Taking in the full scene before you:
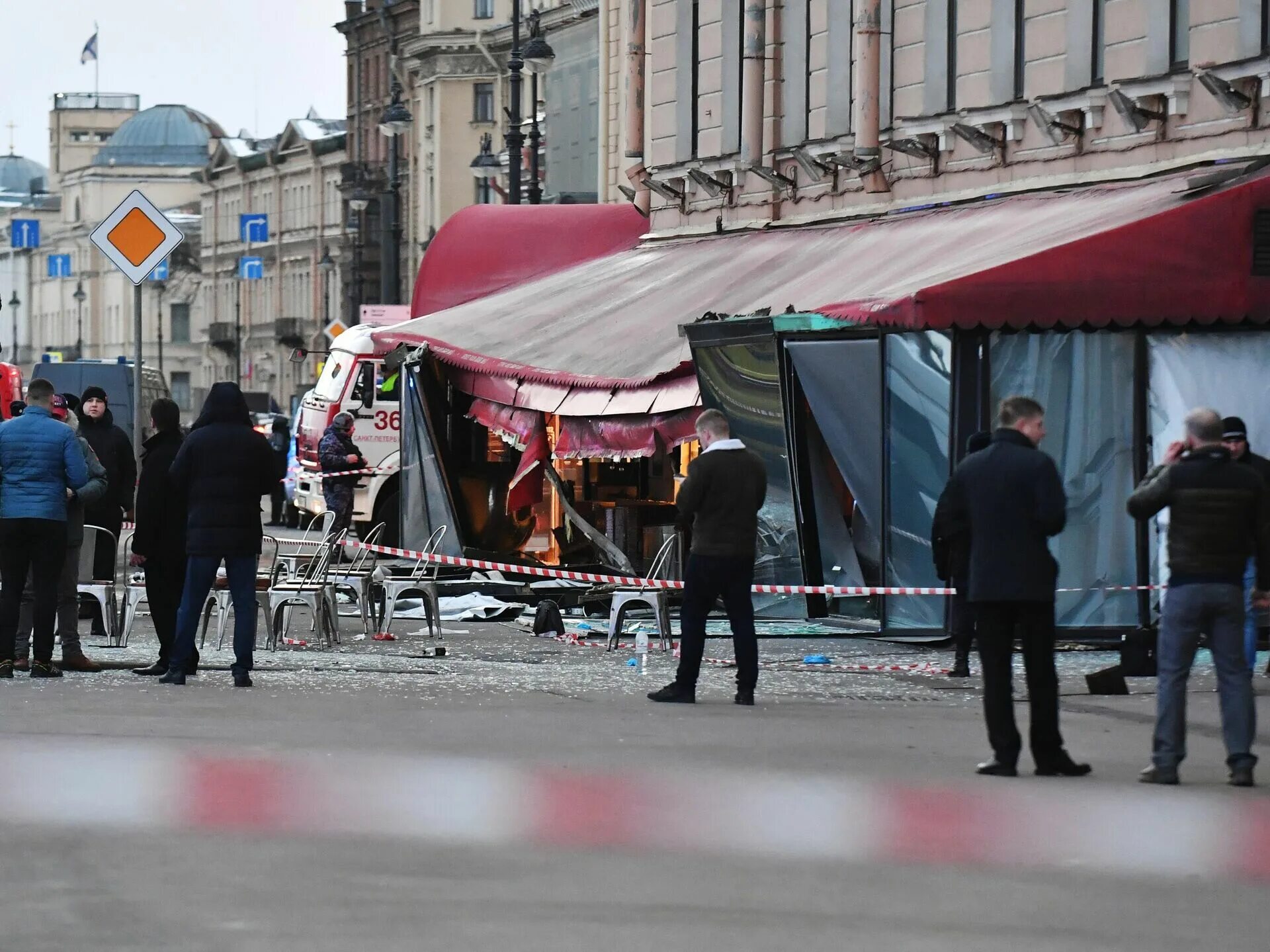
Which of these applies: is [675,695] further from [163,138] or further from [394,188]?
[163,138]

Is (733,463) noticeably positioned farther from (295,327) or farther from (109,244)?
(295,327)

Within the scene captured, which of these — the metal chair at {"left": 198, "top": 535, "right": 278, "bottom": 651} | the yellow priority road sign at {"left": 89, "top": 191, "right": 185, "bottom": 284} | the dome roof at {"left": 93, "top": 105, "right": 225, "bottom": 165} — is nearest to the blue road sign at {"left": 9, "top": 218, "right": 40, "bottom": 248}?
the dome roof at {"left": 93, "top": 105, "right": 225, "bottom": 165}

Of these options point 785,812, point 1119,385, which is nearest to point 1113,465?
point 1119,385

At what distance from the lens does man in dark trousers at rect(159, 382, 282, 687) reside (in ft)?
51.0

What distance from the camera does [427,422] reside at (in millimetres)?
25906

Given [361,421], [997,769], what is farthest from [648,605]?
[361,421]

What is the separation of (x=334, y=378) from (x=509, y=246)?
584 cm

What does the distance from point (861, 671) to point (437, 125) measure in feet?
245

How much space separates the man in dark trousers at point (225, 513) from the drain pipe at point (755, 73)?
11.0 meters

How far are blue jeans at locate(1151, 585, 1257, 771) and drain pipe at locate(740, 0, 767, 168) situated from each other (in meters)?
14.7

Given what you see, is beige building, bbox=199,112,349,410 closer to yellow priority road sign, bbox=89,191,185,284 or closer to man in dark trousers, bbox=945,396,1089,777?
yellow priority road sign, bbox=89,191,185,284

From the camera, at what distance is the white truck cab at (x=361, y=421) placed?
101 ft

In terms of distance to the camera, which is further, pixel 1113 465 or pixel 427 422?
pixel 427 422

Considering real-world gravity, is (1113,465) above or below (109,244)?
below
